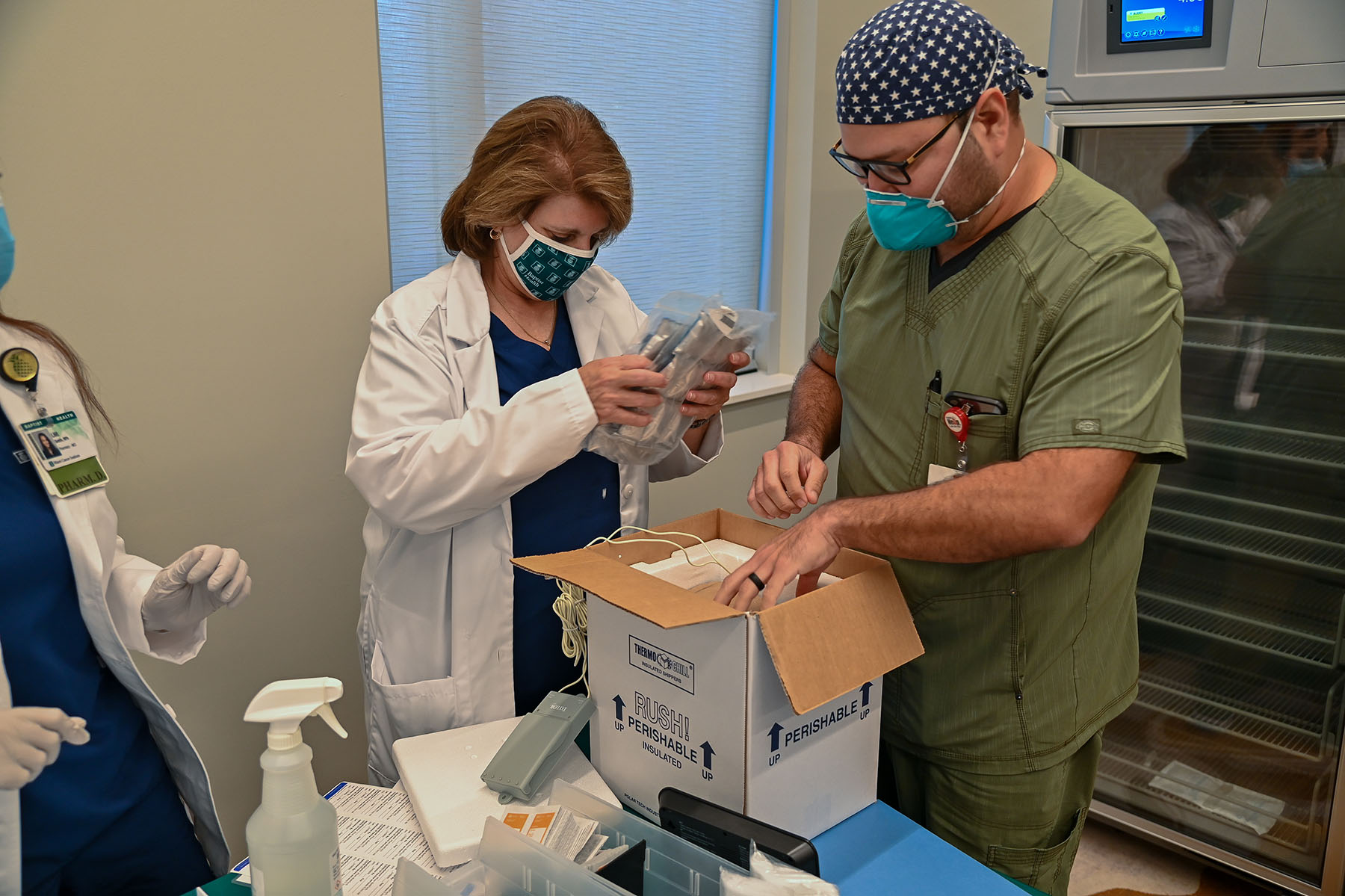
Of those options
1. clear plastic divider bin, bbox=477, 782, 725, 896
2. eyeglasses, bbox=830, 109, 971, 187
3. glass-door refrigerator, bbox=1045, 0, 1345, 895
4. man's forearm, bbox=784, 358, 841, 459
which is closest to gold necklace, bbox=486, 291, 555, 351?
man's forearm, bbox=784, 358, 841, 459

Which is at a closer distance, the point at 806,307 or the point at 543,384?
the point at 543,384

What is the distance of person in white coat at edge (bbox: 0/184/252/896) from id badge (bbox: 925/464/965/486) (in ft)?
3.20

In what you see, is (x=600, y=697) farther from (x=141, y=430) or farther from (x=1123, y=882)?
(x=1123, y=882)

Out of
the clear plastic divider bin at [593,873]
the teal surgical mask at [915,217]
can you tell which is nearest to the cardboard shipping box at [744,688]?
the clear plastic divider bin at [593,873]

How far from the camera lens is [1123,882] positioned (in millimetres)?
2488

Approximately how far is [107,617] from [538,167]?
36.1 inches

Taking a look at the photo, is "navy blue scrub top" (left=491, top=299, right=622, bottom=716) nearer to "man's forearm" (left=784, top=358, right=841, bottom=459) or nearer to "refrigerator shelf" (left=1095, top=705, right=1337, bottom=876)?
"man's forearm" (left=784, top=358, right=841, bottom=459)

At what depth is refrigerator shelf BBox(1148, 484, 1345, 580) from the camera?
2240 mm

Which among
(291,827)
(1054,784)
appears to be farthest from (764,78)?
(291,827)

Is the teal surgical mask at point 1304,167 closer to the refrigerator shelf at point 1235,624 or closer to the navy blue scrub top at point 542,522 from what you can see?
the refrigerator shelf at point 1235,624

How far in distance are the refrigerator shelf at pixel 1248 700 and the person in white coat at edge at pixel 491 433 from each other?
67.3 inches

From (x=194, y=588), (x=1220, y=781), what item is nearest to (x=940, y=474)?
(x=194, y=588)

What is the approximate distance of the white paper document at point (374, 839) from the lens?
1.05 m

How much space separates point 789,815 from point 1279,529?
6.04ft
